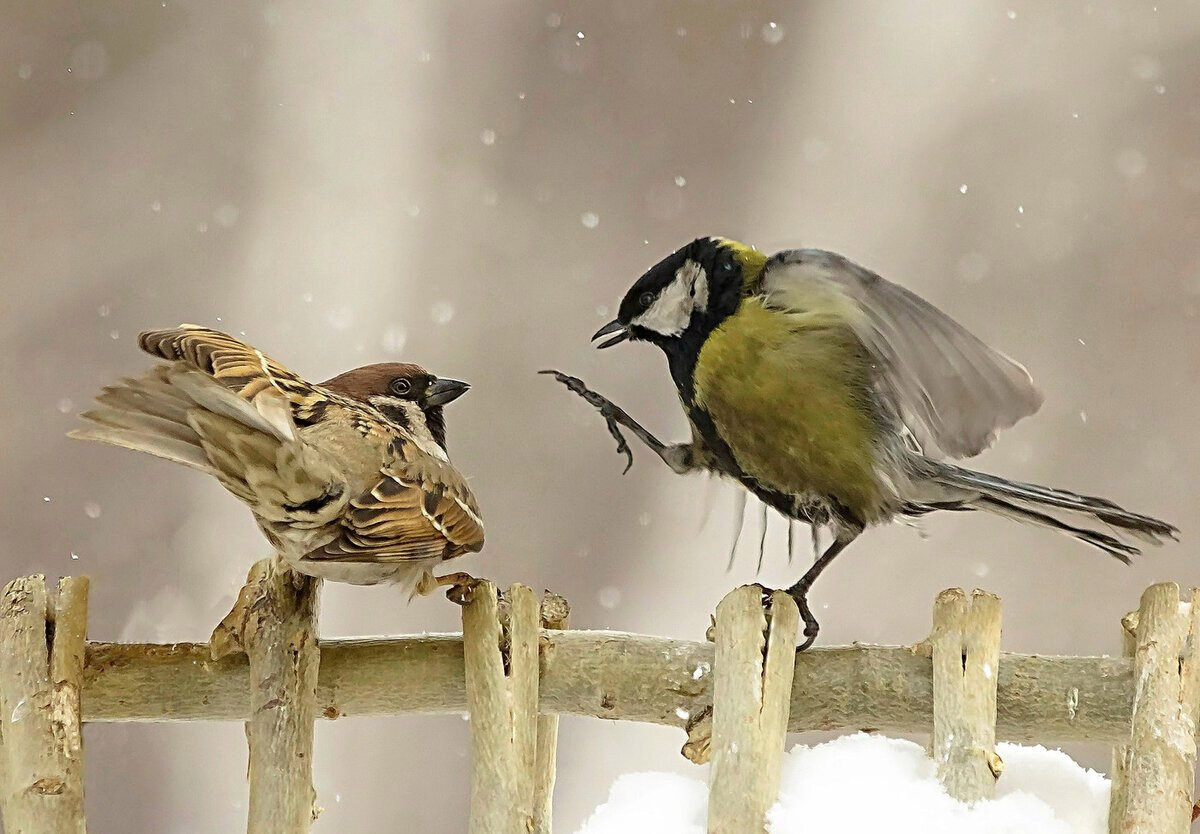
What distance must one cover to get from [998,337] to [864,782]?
2.50 ft

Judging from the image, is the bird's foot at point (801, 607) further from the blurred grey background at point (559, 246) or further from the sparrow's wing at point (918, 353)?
the blurred grey background at point (559, 246)

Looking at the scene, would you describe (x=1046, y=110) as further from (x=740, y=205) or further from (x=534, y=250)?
(x=534, y=250)

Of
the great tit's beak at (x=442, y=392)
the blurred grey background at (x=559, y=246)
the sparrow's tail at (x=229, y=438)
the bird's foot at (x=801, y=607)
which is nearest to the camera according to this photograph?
the sparrow's tail at (x=229, y=438)

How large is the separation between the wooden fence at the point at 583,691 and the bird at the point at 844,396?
75mm

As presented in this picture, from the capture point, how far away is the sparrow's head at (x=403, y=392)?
2.84ft

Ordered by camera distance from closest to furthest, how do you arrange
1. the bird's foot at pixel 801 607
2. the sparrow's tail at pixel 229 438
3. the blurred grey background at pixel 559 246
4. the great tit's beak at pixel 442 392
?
the sparrow's tail at pixel 229 438, the bird's foot at pixel 801 607, the great tit's beak at pixel 442 392, the blurred grey background at pixel 559 246

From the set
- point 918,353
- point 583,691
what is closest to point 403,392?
point 583,691

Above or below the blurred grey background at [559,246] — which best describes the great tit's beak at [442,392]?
below

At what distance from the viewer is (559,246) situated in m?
1.37

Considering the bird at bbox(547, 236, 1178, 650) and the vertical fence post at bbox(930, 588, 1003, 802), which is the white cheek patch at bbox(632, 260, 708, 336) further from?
the vertical fence post at bbox(930, 588, 1003, 802)

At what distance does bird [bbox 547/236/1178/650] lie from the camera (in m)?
0.78

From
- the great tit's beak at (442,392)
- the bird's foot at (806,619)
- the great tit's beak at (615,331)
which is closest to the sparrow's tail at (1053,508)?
the bird's foot at (806,619)

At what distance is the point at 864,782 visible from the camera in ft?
2.43

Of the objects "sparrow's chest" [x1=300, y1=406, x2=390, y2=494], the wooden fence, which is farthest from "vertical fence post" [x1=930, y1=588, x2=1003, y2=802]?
"sparrow's chest" [x1=300, y1=406, x2=390, y2=494]
